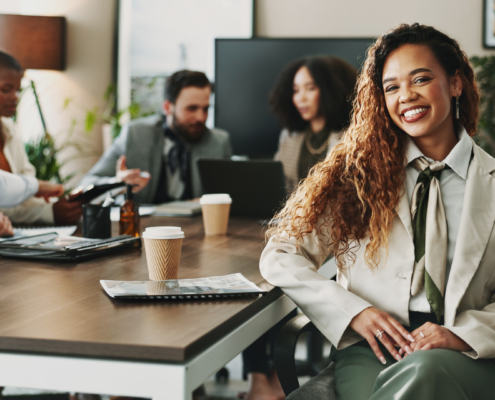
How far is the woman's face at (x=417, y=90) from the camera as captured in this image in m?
1.33

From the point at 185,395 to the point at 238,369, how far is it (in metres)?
Result: 2.15

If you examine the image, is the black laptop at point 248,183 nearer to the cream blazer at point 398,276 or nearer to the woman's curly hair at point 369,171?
the woman's curly hair at point 369,171

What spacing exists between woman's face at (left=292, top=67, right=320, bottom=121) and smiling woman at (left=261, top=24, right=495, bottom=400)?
161 cm

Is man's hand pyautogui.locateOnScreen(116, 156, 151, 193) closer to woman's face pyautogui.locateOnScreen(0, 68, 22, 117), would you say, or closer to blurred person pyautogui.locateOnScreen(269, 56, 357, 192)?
woman's face pyautogui.locateOnScreen(0, 68, 22, 117)

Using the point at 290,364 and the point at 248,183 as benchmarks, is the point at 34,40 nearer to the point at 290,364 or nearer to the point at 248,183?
the point at 248,183

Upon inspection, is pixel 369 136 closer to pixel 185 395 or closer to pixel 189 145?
pixel 185 395

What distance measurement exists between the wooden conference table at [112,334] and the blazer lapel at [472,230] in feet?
Result: 1.15

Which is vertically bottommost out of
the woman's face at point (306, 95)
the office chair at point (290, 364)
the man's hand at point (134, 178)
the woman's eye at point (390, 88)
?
the office chair at point (290, 364)

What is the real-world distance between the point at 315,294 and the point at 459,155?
48 centimetres

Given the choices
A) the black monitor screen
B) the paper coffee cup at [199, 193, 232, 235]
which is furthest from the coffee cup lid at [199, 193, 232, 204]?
the black monitor screen

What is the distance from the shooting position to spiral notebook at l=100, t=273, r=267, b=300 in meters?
1.02

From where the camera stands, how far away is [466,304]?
1211 millimetres

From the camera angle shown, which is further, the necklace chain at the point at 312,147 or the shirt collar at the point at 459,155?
the necklace chain at the point at 312,147

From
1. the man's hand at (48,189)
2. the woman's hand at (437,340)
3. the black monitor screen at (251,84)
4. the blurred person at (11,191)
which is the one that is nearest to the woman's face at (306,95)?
the black monitor screen at (251,84)
